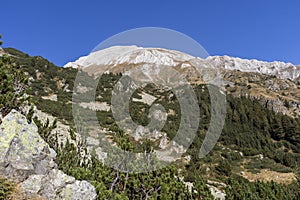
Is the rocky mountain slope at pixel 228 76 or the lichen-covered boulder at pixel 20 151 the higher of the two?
the rocky mountain slope at pixel 228 76

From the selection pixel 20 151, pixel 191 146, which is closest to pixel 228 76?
pixel 191 146

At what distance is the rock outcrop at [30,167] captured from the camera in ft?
30.7

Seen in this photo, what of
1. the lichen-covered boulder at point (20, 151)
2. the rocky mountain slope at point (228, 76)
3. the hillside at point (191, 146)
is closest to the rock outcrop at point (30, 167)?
the lichen-covered boulder at point (20, 151)

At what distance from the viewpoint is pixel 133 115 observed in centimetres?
3828

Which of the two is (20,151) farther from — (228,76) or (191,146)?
(228,76)

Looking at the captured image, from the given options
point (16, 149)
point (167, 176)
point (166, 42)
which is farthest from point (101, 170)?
point (166, 42)

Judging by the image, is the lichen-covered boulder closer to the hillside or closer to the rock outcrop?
the rock outcrop

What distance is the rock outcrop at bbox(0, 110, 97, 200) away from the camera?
9344 mm

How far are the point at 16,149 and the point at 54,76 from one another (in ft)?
147

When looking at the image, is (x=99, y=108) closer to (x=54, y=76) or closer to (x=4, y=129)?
(x=54, y=76)

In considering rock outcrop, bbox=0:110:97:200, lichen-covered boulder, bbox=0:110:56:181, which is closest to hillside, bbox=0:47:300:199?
rock outcrop, bbox=0:110:97:200

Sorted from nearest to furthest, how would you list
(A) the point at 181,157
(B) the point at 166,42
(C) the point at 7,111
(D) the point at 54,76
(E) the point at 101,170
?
(C) the point at 7,111 → (E) the point at 101,170 → (B) the point at 166,42 → (A) the point at 181,157 → (D) the point at 54,76

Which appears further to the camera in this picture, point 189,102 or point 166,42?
point 189,102

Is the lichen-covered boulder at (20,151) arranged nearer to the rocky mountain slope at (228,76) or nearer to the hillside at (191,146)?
the hillside at (191,146)
